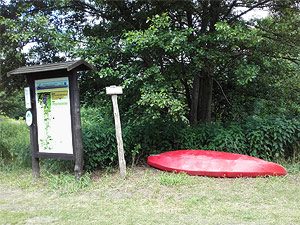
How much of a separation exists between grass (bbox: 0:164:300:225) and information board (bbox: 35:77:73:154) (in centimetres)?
59

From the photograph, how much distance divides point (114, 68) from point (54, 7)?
80.8 inches

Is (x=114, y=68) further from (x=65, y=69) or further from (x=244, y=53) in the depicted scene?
(x=244, y=53)

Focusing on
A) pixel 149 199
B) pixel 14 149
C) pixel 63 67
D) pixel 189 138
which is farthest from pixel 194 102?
pixel 14 149

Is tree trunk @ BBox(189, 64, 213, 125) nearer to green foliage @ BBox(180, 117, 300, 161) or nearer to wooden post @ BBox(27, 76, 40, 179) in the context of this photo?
green foliage @ BBox(180, 117, 300, 161)

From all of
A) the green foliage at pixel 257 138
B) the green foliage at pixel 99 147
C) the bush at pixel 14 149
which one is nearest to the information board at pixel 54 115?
the green foliage at pixel 99 147

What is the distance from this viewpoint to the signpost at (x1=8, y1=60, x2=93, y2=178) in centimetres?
609

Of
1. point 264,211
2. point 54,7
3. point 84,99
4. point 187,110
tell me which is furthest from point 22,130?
point 264,211

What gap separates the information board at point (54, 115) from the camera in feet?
20.4

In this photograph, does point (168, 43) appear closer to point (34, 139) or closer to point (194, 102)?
point (194, 102)

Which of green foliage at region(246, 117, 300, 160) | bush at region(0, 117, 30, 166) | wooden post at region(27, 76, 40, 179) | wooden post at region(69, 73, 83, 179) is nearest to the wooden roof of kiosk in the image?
wooden post at region(69, 73, 83, 179)

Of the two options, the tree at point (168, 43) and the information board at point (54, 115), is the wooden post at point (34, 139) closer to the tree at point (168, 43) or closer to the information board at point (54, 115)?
the information board at point (54, 115)

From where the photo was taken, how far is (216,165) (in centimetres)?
631

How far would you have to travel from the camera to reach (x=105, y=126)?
24.8 ft

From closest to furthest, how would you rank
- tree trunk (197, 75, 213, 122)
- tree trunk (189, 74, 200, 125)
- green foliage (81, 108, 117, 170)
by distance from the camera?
green foliage (81, 108, 117, 170) < tree trunk (189, 74, 200, 125) < tree trunk (197, 75, 213, 122)
